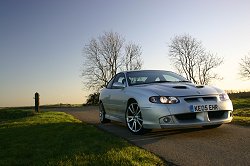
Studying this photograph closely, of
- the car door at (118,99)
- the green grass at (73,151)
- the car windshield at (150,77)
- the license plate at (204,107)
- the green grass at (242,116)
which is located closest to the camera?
the green grass at (73,151)

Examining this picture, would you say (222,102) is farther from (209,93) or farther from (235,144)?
(235,144)

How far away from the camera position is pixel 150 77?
786 centimetres

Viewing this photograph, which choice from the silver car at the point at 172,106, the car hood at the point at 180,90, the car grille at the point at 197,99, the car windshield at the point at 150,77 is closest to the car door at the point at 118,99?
the silver car at the point at 172,106

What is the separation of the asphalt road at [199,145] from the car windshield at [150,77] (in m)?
1.29

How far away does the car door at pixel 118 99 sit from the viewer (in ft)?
24.9

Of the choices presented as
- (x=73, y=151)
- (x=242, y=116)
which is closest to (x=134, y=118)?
(x=73, y=151)

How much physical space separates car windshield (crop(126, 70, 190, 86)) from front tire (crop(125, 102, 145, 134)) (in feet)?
2.55

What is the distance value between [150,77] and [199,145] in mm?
2849

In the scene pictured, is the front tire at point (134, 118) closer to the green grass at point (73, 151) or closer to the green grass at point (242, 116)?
the green grass at point (73, 151)

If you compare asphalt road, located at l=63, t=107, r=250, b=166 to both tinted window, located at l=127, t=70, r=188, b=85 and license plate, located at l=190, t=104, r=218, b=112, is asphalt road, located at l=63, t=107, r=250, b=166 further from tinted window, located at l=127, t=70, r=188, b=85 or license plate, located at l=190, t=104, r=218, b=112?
tinted window, located at l=127, t=70, r=188, b=85

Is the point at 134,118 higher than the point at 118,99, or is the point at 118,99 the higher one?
the point at 118,99

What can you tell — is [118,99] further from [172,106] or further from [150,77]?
[172,106]

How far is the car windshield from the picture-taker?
7.70m

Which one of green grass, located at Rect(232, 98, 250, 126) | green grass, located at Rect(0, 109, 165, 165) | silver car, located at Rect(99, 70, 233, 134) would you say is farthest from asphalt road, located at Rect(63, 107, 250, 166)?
green grass, located at Rect(232, 98, 250, 126)
